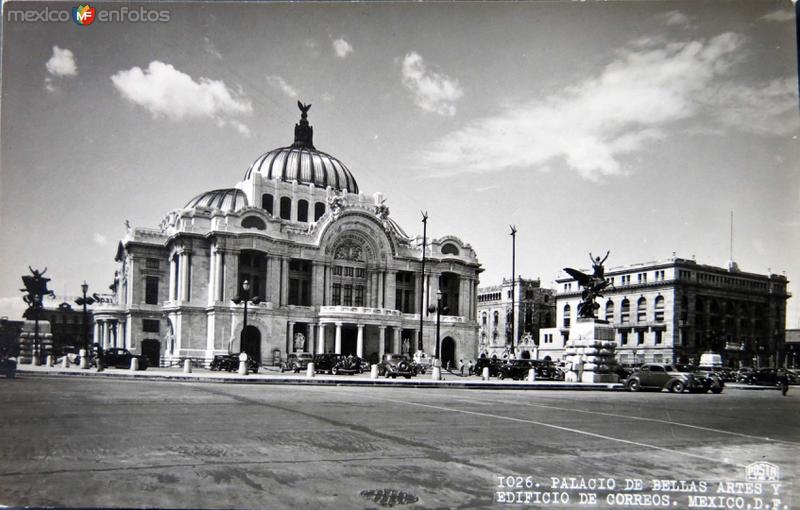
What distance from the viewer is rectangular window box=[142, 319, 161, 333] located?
213 ft

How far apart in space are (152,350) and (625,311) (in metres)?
57.2

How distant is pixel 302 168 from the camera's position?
7512cm

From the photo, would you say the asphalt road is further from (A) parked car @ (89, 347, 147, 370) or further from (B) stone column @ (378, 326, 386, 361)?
(B) stone column @ (378, 326, 386, 361)

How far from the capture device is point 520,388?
3170 centimetres

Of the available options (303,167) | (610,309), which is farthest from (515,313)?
(303,167)

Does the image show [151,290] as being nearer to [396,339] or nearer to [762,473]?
[396,339]

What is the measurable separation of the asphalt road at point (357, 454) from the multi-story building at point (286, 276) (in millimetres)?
43653

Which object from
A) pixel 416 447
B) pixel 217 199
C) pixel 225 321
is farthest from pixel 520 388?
pixel 217 199

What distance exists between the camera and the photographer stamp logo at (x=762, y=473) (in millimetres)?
9508

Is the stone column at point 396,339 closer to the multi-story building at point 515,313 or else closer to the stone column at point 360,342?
the stone column at point 360,342

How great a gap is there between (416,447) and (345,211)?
55967 millimetres

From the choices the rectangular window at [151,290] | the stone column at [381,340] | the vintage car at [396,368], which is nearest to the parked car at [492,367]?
the vintage car at [396,368]

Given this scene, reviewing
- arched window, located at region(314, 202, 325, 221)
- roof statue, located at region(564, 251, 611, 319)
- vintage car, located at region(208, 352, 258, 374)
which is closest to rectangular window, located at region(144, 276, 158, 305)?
arched window, located at region(314, 202, 325, 221)

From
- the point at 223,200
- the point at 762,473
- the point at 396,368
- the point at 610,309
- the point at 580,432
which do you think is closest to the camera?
the point at 762,473
